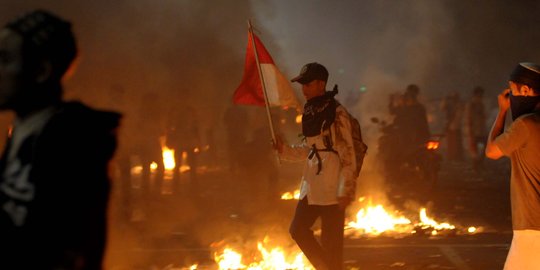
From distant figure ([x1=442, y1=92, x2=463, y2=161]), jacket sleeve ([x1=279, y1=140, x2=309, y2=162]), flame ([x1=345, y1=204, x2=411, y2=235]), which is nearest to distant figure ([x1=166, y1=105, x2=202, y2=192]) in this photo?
flame ([x1=345, y1=204, x2=411, y2=235])

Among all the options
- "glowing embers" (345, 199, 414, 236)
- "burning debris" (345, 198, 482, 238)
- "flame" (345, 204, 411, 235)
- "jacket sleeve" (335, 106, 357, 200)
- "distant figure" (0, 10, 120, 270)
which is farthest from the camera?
"flame" (345, 204, 411, 235)

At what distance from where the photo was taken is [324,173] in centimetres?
517

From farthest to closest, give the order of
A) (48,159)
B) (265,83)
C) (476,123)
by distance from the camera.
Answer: (476,123), (265,83), (48,159)

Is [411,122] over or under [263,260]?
over

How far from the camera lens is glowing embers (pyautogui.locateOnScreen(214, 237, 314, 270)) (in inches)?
254

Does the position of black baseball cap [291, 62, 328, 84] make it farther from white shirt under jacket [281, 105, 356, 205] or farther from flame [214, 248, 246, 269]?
flame [214, 248, 246, 269]

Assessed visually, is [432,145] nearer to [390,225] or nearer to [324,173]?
[390,225]

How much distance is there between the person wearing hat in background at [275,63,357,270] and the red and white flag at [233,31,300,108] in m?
0.68

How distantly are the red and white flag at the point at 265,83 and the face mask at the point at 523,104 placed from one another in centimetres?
201

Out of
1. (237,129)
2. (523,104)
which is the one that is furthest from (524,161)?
(237,129)

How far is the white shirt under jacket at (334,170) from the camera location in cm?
511

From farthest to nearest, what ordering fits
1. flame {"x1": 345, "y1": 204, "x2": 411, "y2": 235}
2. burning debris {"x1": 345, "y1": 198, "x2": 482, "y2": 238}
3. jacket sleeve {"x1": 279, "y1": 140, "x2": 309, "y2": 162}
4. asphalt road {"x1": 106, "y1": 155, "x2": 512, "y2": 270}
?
flame {"x1": 345, "y1": 204, "x2": 411, "y2": 235} → burning debris {"x1": 345, "y1": 198, "x2": 482, "y2": 238} → asphalt road {"x1": 106, "y1": 155, "x2": 512, "y2": 270} → jacket sleeve {"x1": 279, "y1": 140, "x2": 309, "y2": 162}

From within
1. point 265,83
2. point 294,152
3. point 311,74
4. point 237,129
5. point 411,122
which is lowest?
point 294,152

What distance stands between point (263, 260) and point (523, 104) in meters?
2.97
